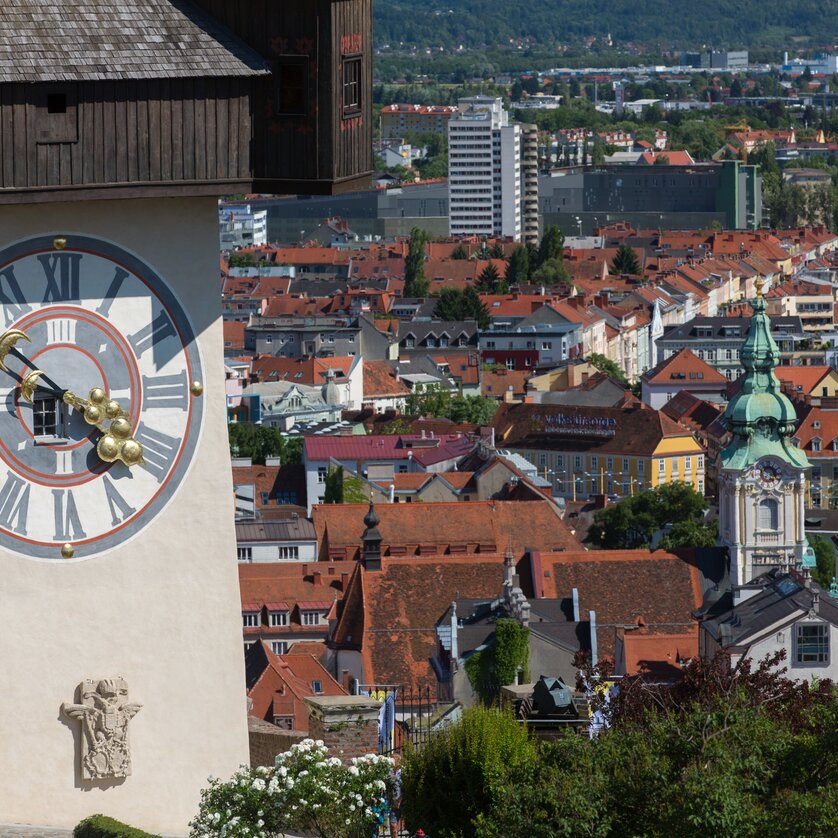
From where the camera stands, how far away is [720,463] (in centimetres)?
5991

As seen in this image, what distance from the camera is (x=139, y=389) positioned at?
12.4 m

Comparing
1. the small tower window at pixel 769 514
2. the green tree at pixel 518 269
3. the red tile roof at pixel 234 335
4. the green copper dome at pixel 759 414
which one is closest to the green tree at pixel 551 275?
the green tree at pixel 518 269

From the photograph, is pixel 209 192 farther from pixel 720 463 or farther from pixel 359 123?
pixel 720 463

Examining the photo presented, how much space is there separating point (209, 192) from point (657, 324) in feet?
369

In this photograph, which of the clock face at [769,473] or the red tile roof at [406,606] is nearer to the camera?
the red tile roof at [406,606]

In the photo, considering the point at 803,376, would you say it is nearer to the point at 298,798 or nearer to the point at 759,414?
the point at 759,414

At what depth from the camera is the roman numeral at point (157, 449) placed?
12.4 m

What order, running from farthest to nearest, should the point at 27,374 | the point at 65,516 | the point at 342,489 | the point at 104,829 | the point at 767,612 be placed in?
1. the point at 342,489
2. the point at 767,612
3. the point at 65,516
4. the point at 27,374
5. the point at 104,829

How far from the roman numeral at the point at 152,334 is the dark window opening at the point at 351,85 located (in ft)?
4.34

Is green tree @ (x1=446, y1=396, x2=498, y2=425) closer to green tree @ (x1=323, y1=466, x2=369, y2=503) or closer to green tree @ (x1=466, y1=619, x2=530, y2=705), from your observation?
green tree @ (x1=323, y1=466, x2=369, y2=503)

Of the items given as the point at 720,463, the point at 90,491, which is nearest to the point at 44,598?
the point at 90,491

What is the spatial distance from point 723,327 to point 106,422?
101762 millimetres

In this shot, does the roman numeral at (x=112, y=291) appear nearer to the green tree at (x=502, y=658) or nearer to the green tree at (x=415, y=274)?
the green tree at (x=502, y=658)

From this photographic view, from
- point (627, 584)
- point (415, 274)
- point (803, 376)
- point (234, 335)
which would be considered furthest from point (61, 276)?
point (415, 274)
